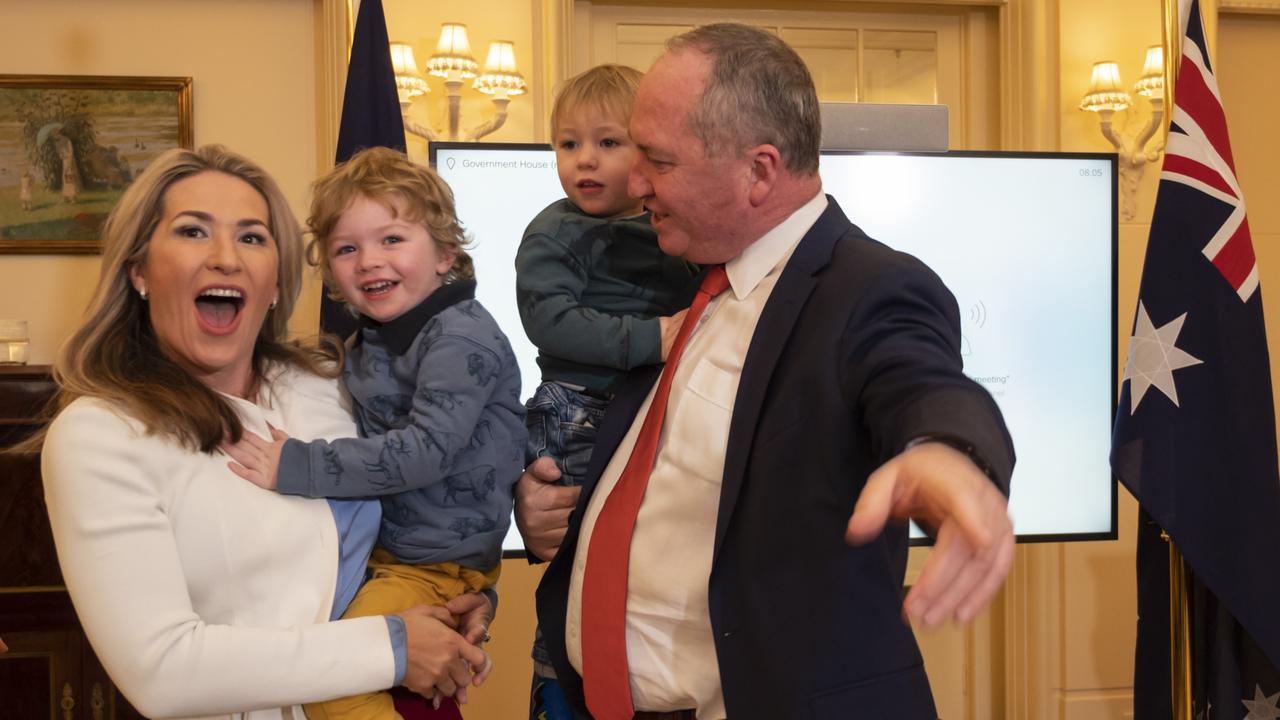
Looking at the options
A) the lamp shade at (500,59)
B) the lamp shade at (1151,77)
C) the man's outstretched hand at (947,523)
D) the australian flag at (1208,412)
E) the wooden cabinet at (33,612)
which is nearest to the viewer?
the man's outstretched hand at (947,523)

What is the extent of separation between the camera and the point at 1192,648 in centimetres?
307

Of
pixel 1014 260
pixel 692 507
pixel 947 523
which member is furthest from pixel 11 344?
pixel 947 523

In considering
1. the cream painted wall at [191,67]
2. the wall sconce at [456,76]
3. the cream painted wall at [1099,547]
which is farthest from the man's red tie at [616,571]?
the cream painted wall at [1099,547]

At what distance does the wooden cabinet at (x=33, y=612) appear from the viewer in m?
4.32

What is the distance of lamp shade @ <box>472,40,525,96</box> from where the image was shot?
16.2 feet

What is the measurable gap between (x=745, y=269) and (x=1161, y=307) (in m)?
1.70

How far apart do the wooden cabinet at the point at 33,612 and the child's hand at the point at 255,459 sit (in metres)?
2.93

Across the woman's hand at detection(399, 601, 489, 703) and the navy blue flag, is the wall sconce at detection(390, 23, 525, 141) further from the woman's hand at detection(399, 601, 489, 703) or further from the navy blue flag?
the woman's hand at detection(399, 601, 489, 703)

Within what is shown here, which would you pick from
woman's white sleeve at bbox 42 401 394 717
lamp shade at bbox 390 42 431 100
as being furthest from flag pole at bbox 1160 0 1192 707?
lamp shade at bbox 390 42 431 100

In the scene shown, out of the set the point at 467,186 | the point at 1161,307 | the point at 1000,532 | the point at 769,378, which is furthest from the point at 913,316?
the point at 467,186

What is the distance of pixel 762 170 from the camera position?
1.81 m

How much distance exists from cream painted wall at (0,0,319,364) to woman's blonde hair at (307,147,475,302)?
317 cm

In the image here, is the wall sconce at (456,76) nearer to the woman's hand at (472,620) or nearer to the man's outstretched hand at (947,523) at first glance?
the woman's hand at (472,620)

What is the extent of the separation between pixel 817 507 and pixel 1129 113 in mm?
4471
